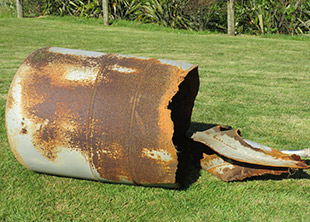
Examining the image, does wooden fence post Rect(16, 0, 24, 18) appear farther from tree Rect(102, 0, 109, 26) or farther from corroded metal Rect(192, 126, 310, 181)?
corroded metal Rect(192, 126, 310, 181)

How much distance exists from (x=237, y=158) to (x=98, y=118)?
102 centimetres

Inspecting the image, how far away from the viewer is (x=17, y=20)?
14.1 m

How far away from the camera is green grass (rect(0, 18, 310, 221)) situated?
2.68 meters

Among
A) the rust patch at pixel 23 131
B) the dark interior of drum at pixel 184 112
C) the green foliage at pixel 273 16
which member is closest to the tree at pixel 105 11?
the green foliage at pixel 273 16

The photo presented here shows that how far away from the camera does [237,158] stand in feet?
9.59

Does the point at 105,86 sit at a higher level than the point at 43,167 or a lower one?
higher

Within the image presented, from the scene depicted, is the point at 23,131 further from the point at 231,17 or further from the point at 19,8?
the point at 19,8

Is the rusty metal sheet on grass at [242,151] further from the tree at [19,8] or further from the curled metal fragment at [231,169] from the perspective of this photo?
the tree at [19,8]

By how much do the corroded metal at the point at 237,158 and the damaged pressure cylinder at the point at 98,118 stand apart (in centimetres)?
53

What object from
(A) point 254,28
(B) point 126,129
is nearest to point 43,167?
(B) point 126,129

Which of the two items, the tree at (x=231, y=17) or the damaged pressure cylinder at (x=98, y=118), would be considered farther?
the tree at (x=231, y=17)

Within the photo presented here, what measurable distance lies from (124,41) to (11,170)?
7646 millimetres

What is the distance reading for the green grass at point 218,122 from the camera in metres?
2.68

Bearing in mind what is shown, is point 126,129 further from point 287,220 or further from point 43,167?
point 287,220
